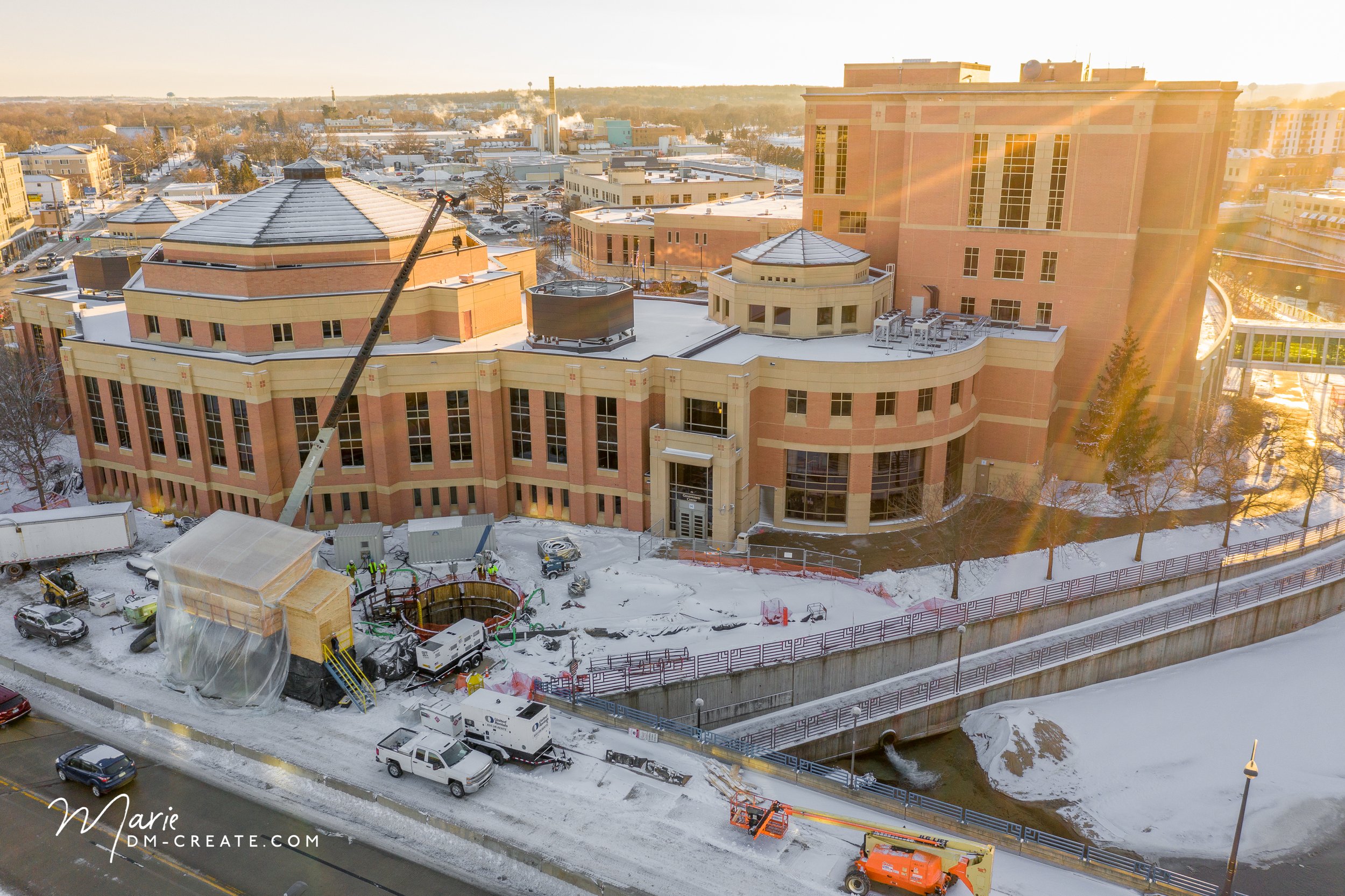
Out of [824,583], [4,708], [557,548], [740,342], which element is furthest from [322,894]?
[740,342]

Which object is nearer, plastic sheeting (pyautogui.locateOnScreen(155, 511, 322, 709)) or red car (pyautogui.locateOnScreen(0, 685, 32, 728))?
red car (pyautogui.locateOnScreen(0, 685, 32, 728))

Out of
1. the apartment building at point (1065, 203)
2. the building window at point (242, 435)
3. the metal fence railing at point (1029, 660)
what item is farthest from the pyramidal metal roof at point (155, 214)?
the metal fence railing at point (1029, 660)

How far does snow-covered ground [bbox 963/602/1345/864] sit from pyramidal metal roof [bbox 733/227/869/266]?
31.7 metres

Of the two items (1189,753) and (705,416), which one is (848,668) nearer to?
(1189,753)

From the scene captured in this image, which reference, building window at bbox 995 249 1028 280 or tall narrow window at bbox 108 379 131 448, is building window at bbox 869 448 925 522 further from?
tall narrow window at bbox 108 379 131 448

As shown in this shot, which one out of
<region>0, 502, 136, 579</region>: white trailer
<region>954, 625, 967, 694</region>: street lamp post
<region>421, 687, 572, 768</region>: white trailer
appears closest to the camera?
<region>421, 687, 572, 768</region>: white trailer

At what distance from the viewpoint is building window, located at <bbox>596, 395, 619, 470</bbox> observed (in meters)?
59.2

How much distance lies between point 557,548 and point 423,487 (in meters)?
11.3

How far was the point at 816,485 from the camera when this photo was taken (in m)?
59.8

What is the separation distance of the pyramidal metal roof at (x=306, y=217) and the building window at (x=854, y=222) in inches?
1273

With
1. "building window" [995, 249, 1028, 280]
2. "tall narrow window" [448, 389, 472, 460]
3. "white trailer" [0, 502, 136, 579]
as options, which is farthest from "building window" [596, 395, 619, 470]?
"building window" [995, 249, 1028, 280]

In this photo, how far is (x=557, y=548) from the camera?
5594cm

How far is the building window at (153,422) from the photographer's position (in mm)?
61594

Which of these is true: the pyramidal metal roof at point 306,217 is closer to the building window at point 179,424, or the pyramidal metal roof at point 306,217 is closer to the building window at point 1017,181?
the building window at point 179,424
